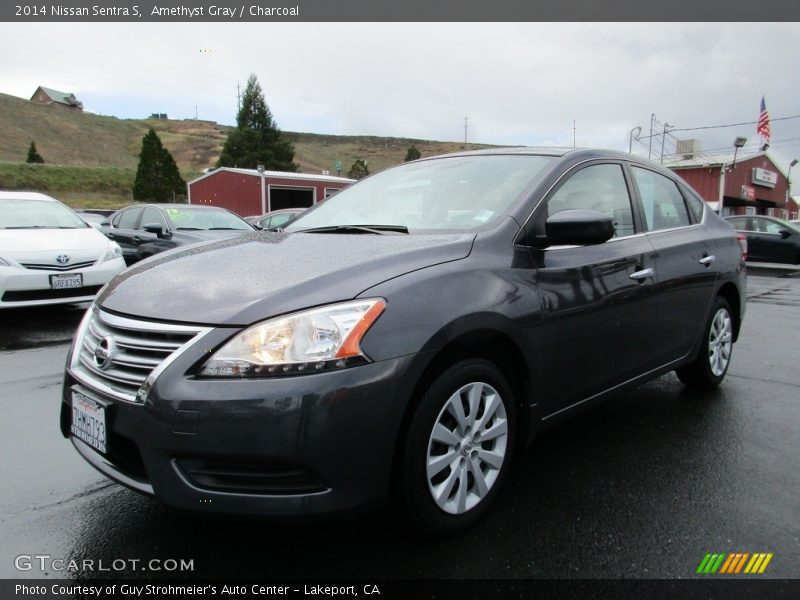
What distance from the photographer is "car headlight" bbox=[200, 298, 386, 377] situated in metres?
1.90

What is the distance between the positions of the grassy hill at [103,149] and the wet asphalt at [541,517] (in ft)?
162

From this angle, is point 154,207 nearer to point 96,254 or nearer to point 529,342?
point 96,254

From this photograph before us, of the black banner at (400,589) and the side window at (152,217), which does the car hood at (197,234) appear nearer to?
the side window at (152,217)

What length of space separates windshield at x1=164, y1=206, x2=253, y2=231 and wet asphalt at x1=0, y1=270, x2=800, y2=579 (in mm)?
5889

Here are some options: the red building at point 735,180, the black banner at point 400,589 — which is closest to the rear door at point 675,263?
the black banner at point 400,589

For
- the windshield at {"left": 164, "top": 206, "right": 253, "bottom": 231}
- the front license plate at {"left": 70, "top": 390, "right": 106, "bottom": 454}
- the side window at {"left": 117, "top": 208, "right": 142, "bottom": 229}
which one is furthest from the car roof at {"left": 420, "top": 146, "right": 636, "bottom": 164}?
the side window at {"left": 117, "top": 208, "right": 142, "bottom": 229}

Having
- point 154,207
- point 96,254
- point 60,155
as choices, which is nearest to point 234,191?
point 154,207

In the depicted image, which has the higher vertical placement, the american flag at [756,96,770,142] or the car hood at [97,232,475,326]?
the american flag at [756,96,770,142]

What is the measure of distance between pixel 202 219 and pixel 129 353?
791cm

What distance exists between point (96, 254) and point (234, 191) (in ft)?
89.4

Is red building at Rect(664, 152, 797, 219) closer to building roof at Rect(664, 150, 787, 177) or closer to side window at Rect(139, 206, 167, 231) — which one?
building roof at Rect(664, 150, 787, 177)

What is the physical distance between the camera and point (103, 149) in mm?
88438

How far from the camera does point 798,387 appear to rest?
175 inches

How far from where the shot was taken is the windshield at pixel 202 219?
9375 mm
